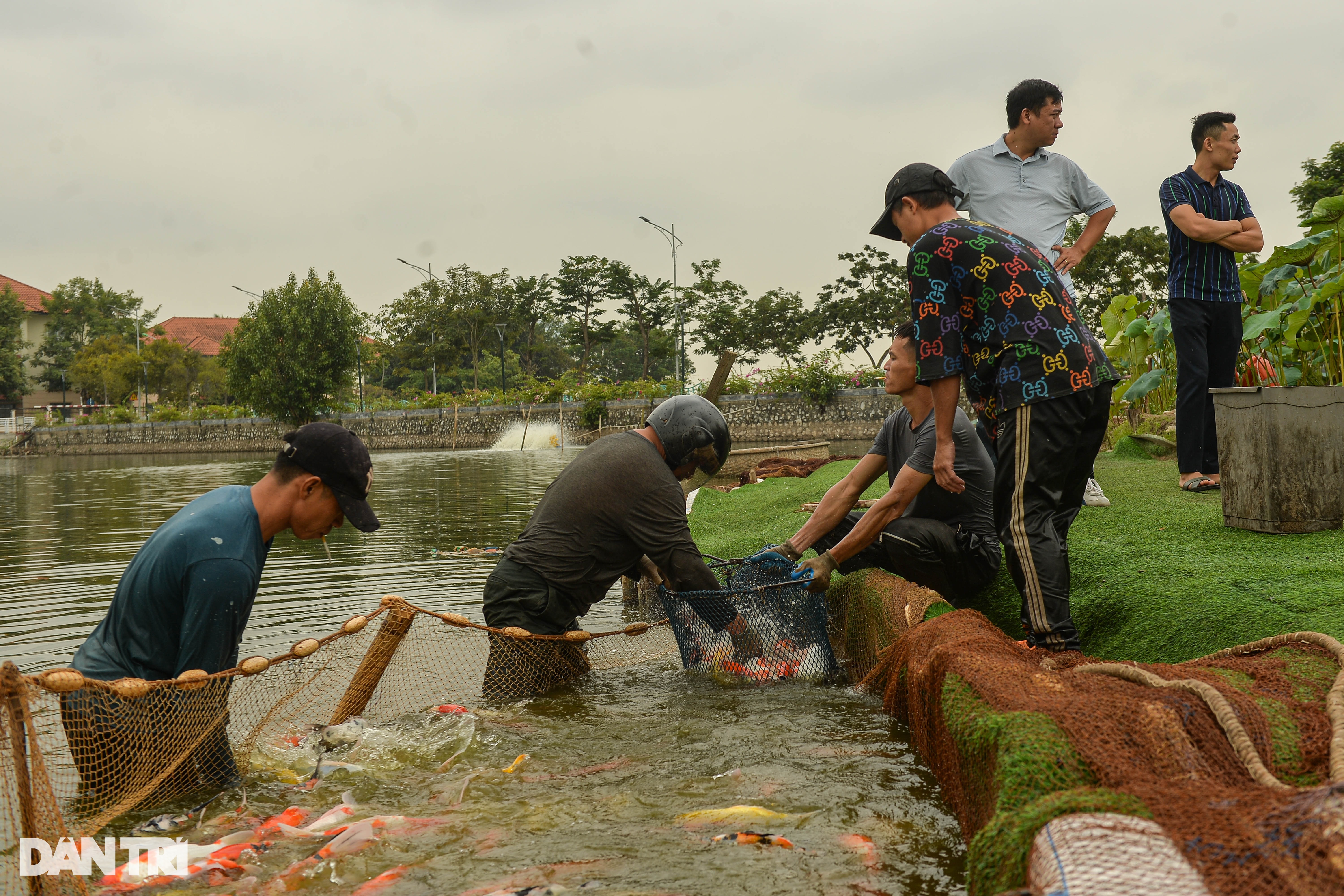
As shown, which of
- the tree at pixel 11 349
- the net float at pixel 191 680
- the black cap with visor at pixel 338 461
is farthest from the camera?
the tree at pixel 11 349

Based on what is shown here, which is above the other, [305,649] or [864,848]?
[305,649]

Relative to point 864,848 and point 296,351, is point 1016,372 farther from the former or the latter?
point 296,351

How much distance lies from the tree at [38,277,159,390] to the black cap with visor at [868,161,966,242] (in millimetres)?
82838

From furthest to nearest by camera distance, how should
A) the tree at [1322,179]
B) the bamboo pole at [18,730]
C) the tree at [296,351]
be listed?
the tree at [296,351] → the tree at [1322,179] → the bamboo pole at [18,730]

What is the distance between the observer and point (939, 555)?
14.5 feet

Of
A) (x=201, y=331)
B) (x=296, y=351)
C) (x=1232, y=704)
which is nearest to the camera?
(x=1232, y=704)

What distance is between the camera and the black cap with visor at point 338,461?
309 centimetres

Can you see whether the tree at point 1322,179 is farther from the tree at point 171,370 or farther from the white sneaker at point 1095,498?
the tree at point 171,370

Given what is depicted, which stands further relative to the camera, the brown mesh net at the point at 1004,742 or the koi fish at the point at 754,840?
the koi fish at the point at 754,840

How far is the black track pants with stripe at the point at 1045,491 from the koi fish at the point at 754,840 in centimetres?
126

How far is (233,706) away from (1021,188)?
4905 mm

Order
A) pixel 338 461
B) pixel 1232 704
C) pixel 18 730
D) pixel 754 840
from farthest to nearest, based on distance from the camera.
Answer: pixel 338 461 → pixel 754 840 → pixel 18 730 → pixel 1232 704

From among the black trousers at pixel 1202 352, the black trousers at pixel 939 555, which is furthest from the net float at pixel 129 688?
the black trousers at pixel 1202 352

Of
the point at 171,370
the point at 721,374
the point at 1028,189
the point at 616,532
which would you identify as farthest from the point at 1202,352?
the point at 171,370
